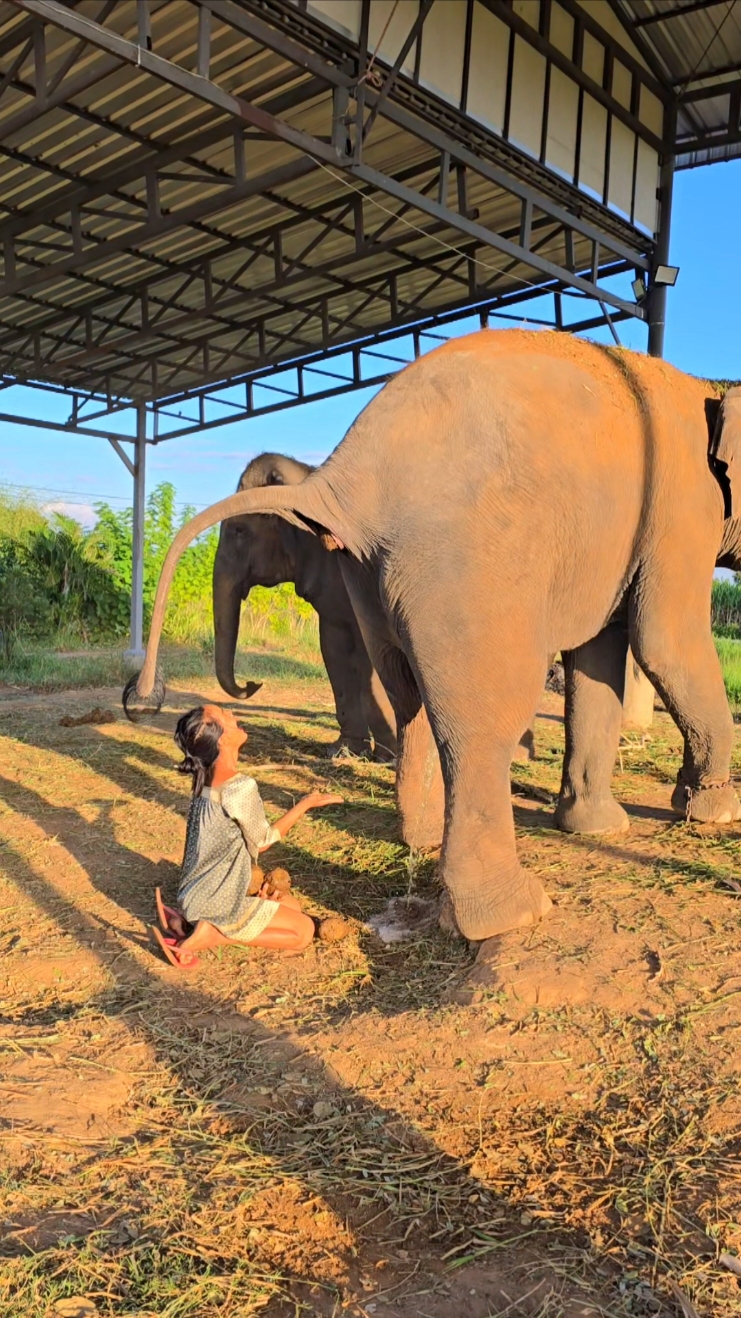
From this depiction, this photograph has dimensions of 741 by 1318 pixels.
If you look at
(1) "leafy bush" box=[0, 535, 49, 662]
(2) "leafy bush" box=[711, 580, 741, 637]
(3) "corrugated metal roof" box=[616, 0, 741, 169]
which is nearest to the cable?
(3) "corrugated metal roof" box=[616, 0, 741, 169]

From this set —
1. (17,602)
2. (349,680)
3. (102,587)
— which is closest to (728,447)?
(349,680)

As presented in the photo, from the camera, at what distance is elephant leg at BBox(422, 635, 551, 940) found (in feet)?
13.4

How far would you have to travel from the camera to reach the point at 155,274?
12.7m

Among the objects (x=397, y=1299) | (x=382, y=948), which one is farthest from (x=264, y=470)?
(x=397, y=1299)

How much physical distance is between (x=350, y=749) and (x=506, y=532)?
4547 millimetres

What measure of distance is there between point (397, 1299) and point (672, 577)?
133 inches

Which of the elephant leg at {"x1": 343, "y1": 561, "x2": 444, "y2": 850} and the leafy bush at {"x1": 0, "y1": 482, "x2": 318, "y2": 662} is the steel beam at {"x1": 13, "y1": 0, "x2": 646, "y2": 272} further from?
the leafy bush at {"x1": 0, "y1": 482, "x2": 318, "y2": 662}

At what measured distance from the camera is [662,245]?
35.4 feet

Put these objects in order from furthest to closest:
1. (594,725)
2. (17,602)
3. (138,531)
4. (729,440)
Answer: (17,602) < (138,531) < (594,725) < (729,440)

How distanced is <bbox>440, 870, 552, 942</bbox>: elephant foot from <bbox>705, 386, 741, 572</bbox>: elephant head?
2157 mm

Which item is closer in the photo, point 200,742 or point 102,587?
Result: point 200,742

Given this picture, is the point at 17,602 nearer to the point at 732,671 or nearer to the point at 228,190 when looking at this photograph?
the point at 228,190

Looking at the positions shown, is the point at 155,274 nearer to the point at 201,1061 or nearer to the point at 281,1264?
the point at 201,1061

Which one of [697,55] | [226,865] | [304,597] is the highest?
[697,55]
